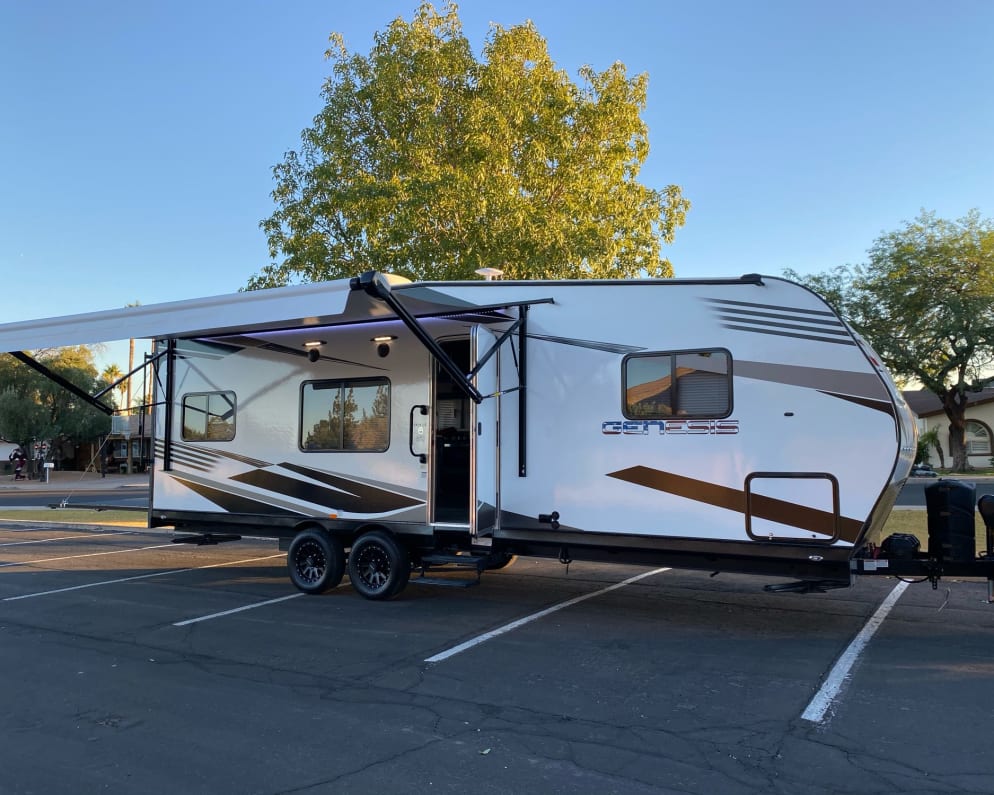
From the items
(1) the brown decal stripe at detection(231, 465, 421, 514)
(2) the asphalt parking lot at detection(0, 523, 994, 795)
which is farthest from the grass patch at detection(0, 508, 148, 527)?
(1) the brown decal stripe at detection(231, 465, 421, 514)

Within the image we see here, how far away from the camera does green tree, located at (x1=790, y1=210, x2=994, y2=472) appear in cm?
3128

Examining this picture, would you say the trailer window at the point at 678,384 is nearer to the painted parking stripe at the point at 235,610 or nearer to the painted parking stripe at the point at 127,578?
the painted parking stripe at the point at 235,610

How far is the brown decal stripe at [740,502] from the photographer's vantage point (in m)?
6.49

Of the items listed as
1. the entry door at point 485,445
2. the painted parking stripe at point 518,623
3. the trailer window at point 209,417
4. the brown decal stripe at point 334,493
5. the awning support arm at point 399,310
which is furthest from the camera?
the trailer window at point 209,417

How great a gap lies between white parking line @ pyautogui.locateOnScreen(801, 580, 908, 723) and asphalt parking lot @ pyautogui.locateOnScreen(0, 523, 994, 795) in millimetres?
51

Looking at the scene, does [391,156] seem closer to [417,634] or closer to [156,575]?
[156,575]

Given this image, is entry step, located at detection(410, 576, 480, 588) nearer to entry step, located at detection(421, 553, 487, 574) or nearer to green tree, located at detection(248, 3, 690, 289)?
entry step, located at detection(421, 553, 487, 574)

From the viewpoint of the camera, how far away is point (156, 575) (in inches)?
425

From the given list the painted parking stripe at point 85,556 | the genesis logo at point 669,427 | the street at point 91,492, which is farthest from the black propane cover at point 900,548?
the painted parking stripe at point 85,556

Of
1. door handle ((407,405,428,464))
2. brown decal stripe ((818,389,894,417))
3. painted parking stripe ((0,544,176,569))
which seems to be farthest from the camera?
painted parking stripe ((0,544,176,569))

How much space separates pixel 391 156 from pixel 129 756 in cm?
1109

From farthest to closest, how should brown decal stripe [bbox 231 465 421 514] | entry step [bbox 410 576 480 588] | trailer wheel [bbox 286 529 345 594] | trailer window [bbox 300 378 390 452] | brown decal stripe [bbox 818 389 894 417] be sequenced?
trailer wheel [bbox 286 529 345 594]
trailer window [bbox 300 378 390 452]
brown decal stripe [bbox 231 465 421 514]
entry step [bbox 410 576 480 588]
brown decal stripe [bbox 818 389 894 417]

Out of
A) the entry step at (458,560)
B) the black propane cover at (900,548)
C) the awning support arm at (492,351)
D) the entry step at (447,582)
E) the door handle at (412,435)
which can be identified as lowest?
the entry step at (447,582)

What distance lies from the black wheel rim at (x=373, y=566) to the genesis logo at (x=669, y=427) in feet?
9.77
